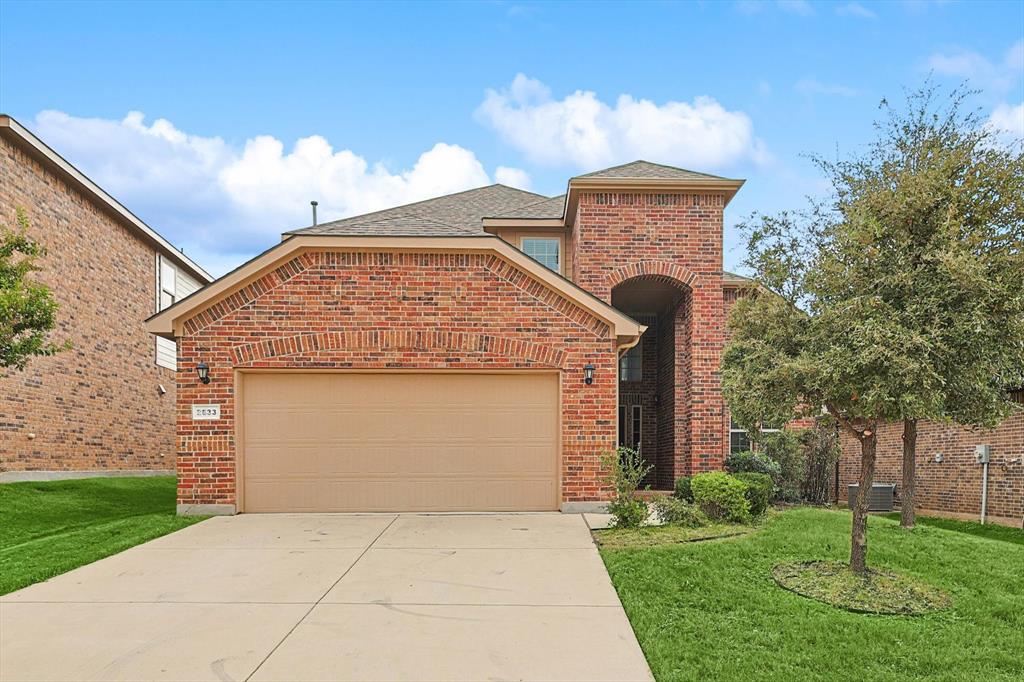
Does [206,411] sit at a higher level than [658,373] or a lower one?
lower

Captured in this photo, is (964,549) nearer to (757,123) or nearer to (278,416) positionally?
(278,416)

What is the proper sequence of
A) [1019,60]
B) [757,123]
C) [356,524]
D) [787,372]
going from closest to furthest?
1. [787,372]
2. [356,524]
3. [1019,60]
4. [757,123]

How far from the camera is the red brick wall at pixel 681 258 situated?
1422cm

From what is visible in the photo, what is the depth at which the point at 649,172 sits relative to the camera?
576 inches

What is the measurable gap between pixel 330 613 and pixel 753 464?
10.4 meters

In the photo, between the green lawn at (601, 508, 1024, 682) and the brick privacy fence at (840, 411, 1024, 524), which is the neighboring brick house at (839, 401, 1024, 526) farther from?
the green lawn at (601, 508, 1024, 682)

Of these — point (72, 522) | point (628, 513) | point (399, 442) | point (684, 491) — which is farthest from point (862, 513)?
point (72, 522)

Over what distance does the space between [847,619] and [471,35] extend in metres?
16.7

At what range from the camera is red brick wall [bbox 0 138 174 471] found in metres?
13.6

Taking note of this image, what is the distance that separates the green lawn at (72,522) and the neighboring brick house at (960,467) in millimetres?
13349

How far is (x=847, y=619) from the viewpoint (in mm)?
5273

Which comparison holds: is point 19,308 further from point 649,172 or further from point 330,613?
point 649,172

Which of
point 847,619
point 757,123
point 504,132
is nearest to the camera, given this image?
point 847,619

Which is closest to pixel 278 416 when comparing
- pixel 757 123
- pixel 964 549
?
pixel 964 549
